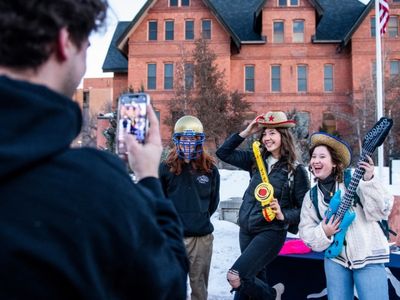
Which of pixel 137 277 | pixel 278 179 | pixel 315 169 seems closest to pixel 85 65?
pixel 137 277

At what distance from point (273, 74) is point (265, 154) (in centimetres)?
2916

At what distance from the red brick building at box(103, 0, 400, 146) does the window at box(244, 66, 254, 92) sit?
0.08 metres

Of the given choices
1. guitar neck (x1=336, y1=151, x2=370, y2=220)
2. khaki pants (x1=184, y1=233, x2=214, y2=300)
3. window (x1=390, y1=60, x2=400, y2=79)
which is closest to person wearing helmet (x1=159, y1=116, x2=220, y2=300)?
khaki pants (x1=184, y1=233, x2=214, y2=300)

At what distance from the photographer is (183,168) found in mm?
4465

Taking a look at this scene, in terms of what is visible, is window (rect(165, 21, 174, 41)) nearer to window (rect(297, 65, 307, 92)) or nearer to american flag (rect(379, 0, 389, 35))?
window (rect(297, 65, 307, 92))

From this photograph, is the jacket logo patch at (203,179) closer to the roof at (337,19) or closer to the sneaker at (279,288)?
the sneaker at (279,288)

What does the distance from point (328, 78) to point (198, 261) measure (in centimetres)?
3054

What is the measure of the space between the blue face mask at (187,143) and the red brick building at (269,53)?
2658 cm

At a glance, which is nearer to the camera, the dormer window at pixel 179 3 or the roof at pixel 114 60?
the dormer window at pixel 179 3

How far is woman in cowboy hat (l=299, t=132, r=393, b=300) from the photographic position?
133 inches

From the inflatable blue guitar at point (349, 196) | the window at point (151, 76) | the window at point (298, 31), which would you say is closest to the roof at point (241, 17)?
the window at point (298, 31)

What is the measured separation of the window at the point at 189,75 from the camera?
29.4 m

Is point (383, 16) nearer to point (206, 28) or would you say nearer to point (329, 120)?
point (329, 120)

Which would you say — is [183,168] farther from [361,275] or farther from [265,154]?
[361,275]
